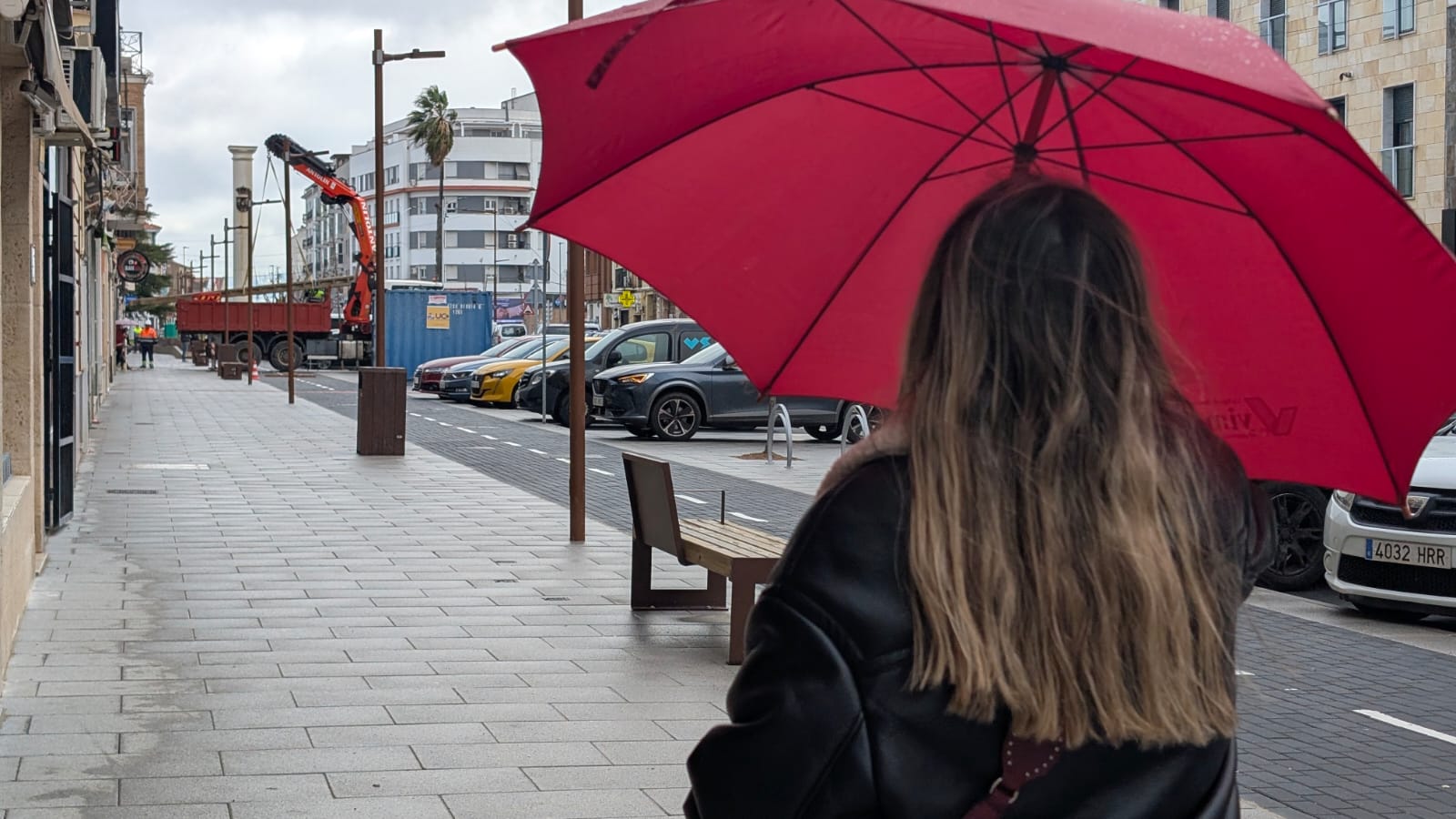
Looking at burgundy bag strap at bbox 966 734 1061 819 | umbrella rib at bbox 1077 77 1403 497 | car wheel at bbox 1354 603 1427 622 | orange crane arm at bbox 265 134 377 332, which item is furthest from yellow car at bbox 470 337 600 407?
burgundy bag strap at bbox 966 734 1061 819

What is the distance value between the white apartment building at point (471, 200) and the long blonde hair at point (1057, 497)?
128m

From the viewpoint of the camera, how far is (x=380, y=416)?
67.9ft

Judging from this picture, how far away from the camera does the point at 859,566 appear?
1.71 m

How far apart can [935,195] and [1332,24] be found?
4130 cm

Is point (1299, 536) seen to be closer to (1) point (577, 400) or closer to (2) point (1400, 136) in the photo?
(1) point (577, 400)

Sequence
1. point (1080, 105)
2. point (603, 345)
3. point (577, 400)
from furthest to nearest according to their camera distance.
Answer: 1. point (603, 345)
2. point (577, 400)
3. point (1080, 105)

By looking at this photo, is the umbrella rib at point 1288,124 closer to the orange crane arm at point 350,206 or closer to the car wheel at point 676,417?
the car wheel at point 676,417

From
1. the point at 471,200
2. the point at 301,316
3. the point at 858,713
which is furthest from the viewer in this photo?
the point at 471,200

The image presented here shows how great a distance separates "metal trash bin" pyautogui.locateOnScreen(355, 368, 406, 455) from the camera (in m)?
20.7

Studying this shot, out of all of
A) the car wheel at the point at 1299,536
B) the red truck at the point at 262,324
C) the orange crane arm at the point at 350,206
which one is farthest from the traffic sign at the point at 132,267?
the car wheel at the point at 1299,536

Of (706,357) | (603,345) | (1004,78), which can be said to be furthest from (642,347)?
(1004,78)

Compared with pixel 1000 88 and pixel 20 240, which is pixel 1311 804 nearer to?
pixel 1000 88

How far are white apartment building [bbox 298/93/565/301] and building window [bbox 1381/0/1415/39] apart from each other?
94412 millimetres

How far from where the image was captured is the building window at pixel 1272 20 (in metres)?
42.7
